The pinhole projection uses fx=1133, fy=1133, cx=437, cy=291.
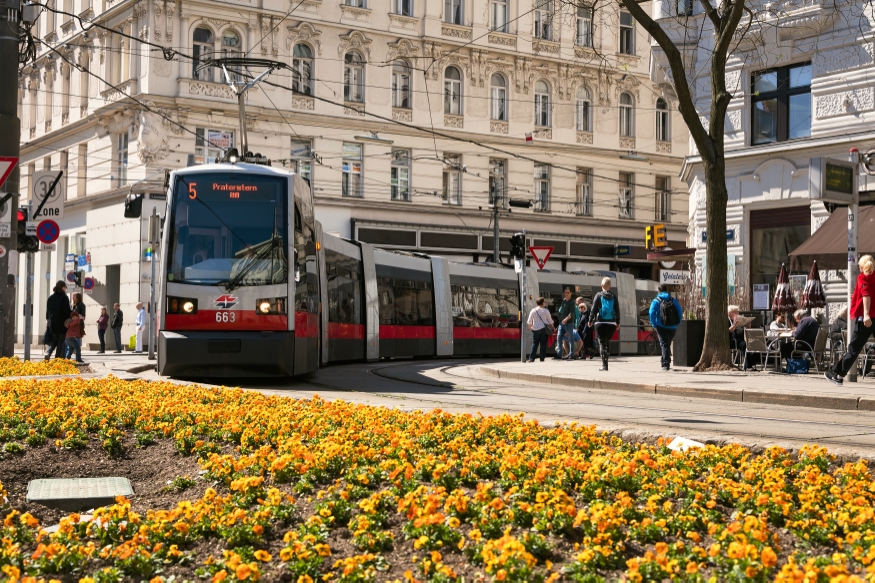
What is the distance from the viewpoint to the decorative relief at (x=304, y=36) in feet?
140

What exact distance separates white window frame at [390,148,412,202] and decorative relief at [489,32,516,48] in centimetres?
624

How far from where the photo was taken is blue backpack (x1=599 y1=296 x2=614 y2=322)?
68.1 feet

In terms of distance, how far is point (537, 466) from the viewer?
20.4ft

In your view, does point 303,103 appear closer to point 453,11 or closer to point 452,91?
point 452,91

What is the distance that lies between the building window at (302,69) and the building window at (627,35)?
49.2ft

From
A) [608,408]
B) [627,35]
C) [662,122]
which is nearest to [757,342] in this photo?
[608,408]

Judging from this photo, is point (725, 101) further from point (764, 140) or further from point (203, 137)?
point (203, 137)

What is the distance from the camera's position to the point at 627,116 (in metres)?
51.4

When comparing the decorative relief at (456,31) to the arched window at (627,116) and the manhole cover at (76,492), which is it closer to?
the arched window at (627,116)

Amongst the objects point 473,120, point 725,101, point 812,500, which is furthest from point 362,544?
point 473,120

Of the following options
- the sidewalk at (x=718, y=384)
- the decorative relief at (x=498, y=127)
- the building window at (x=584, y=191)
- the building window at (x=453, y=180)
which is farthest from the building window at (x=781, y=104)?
the building window at (x=584, y=191)

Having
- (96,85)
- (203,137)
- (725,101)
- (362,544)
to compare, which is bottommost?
(362,544)

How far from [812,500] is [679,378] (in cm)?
1279

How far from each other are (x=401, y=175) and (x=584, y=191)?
30.4ft
